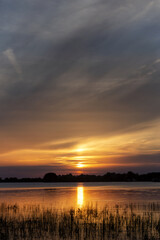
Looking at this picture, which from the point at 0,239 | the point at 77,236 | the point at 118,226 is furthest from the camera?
the point at 118,226

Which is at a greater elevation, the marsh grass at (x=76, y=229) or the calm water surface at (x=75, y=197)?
the marsh grass at (x=76, y=229)

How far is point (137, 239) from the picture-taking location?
60.6 feet

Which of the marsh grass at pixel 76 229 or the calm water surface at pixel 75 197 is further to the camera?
the calm water surface at pixel 75 197

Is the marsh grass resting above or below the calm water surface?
above

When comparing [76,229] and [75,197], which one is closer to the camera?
[76,229]

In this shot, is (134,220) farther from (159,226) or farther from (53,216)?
(53,216)

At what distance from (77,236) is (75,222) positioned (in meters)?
2.11

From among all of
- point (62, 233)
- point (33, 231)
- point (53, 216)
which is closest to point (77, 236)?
point (62, 233)

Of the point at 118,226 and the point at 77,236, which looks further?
the point at 118,226

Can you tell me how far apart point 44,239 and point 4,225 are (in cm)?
414

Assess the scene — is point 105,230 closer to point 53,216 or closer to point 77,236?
point 77,236

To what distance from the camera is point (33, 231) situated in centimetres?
2022

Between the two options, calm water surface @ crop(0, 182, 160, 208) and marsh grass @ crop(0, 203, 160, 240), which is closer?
marsh grass @ crop(0, 203, 160, 240)

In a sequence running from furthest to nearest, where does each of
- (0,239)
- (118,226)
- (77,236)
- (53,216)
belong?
(53,216)
(118,226)
(77,236)
(0,239)
